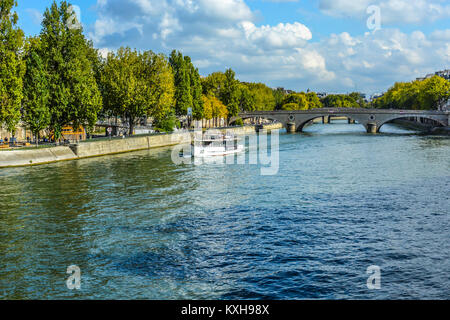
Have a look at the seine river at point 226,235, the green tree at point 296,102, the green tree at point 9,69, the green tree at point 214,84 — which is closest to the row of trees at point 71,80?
the green tree at point 9,69

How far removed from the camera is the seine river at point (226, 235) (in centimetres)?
1517

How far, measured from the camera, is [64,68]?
56.2 m

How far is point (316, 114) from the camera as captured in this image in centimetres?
12212

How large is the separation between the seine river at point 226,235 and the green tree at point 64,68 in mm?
17839

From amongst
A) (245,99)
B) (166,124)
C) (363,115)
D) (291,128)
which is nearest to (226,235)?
(166,124)

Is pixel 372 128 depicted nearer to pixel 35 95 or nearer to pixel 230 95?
pixel 230 95

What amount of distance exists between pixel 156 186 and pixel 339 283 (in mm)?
21652

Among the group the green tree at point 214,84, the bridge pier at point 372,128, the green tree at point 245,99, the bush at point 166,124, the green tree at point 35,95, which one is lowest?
the bridge pier at point 372,128

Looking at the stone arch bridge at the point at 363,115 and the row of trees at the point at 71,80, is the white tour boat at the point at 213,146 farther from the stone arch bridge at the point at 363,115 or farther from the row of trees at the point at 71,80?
the stone arch bridge at the point at 363,115

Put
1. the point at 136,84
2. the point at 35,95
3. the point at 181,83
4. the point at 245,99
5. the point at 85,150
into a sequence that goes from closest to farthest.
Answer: the point at 35,95
the point at 85,150
the point at 136,84
the point at 181,83
the point at 245,99

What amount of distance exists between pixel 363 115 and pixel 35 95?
3221 inches

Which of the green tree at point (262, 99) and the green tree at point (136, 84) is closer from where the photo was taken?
the green tree at point (136, 84)

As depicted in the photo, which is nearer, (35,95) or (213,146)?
(35,95)

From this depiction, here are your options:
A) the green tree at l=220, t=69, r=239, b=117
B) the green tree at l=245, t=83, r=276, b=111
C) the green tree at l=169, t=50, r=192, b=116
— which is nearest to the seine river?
the green tree at l=169, t=50, r=192, b=116
